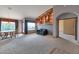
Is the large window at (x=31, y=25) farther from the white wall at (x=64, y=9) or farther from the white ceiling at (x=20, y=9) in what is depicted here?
the white wall at (x=64, y=9)

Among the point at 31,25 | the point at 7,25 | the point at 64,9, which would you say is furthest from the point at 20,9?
the point at 31,25

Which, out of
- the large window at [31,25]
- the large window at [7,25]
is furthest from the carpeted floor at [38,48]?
the large window at [31,25]

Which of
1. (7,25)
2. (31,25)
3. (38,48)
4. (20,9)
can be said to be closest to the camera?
(38,48)

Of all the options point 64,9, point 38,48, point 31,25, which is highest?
point 64,9

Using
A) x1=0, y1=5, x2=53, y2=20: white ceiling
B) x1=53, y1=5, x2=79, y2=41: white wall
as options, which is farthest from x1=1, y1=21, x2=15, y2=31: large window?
x1=53, y1=5, x2=79, y2=41: white wall

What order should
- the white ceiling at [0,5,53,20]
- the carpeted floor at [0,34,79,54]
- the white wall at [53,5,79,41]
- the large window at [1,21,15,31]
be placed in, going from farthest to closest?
the large window at [1,21,15,31], the white ceiling at [0,5,53,20], the white wall at [53,5,79,41], the carpeted floor at [0,34,79,54]

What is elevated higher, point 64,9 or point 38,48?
point 64,9

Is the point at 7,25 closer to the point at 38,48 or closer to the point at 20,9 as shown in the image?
the point at 20,9

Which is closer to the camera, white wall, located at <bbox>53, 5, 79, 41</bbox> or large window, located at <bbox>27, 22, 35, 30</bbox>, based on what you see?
white wall, located at <bbox>53, 5, 79, 41</bbox>

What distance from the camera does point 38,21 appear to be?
46.6 feet

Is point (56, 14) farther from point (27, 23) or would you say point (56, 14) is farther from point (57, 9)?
point (27, 23)

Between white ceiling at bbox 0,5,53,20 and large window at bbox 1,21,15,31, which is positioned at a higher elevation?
white ceiling at bbox 0,5,53,20

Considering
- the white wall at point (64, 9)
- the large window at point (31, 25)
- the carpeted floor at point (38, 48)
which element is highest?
the white wall at point (64, 9)

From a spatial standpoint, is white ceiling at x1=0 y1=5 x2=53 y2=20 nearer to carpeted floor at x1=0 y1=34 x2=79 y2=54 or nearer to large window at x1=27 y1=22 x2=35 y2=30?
carpeted floor at x1=0 y1=34 x2=79 y2=54
